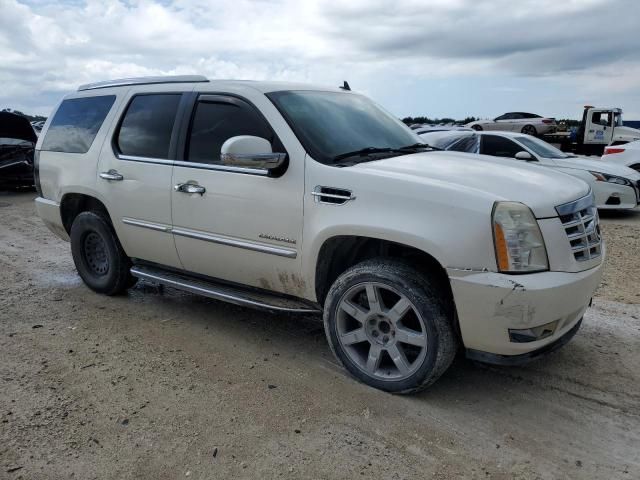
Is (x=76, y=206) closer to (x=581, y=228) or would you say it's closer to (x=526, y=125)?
(x=581, y=228)

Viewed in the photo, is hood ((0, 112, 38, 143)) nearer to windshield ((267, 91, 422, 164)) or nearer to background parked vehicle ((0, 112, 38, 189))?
background parked vehicle ((0, 112, 38, 189))

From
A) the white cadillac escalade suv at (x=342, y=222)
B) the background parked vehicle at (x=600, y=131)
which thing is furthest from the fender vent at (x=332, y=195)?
the background parked vehicle at (x=600, y=131)

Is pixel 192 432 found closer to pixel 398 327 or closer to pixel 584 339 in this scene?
pixel 398 327

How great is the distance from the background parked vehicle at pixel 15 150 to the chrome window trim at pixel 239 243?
386 inches

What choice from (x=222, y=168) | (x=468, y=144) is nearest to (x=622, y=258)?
(x=468, y=144)

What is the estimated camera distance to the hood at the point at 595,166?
919 cm

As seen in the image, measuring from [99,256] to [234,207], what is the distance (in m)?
2.12

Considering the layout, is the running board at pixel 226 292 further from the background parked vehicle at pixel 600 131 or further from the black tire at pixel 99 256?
the background parked vehicle at pixel 600 131

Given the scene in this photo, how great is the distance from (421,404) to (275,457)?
962 mm

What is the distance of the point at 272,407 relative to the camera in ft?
10.5

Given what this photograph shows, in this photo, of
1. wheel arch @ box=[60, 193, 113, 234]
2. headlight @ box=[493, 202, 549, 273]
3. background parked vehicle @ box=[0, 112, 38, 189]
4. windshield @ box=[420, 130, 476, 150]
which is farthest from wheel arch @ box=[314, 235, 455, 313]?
background parked vehicle @ box=[0, 112, 38, 189]

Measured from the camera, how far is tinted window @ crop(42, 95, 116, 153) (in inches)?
195

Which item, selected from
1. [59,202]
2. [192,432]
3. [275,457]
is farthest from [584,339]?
[59,202]

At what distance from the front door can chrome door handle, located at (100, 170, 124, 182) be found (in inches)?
28.0
